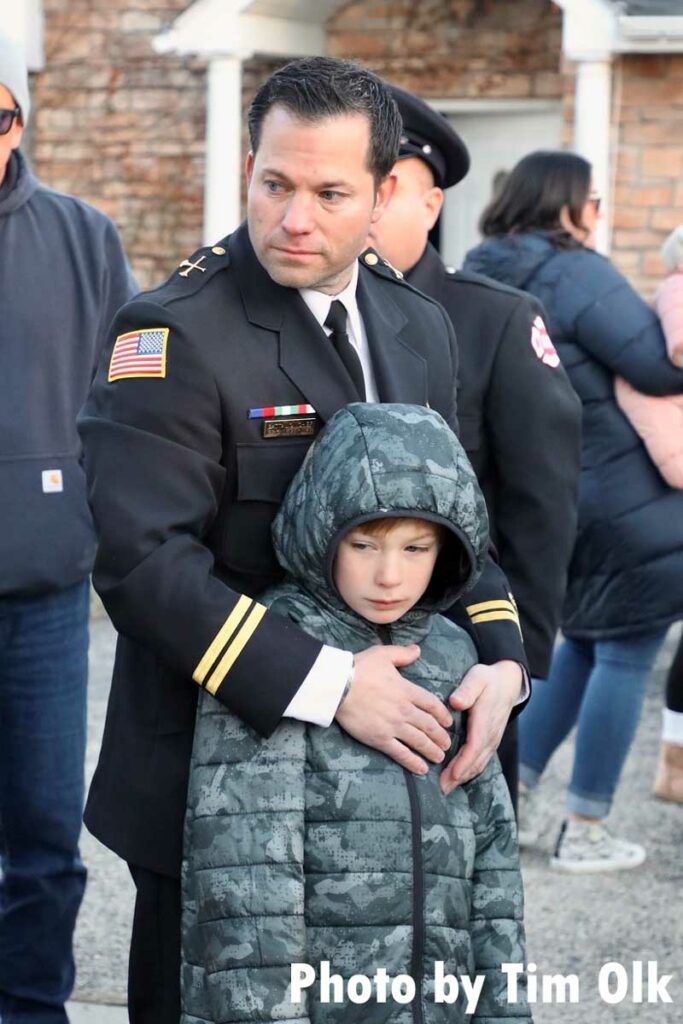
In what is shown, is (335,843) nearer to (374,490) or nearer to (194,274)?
(374,490)

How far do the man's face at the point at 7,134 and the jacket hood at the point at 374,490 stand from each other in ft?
3.75

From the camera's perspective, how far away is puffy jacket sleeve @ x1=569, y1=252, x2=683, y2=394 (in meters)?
4.34

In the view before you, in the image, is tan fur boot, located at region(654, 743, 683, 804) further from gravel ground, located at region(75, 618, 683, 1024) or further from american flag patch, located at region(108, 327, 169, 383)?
american flag patch, located at region(108, 327, 169, 383)

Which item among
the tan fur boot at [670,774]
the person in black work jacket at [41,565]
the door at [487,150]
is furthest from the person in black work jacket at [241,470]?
the door at [487,150]

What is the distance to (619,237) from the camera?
10312 mm

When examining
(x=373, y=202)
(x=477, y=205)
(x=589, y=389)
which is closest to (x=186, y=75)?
(x=477, y=205)

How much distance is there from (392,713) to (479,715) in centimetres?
17

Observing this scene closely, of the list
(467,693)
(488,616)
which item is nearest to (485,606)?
(488,616)

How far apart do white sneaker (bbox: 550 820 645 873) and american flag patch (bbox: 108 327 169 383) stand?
2754 mm

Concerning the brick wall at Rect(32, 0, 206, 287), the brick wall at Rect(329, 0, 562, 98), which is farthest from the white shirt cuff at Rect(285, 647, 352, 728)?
the brick wall at Rect(32, 0, 206, 287)

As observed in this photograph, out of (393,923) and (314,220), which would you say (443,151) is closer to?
(314,220)

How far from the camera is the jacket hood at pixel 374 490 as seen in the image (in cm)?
213

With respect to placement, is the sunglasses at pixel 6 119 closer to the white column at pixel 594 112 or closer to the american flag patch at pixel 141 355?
the american flag patch at pixel 141 355

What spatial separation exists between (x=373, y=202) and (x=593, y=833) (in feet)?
8.89
